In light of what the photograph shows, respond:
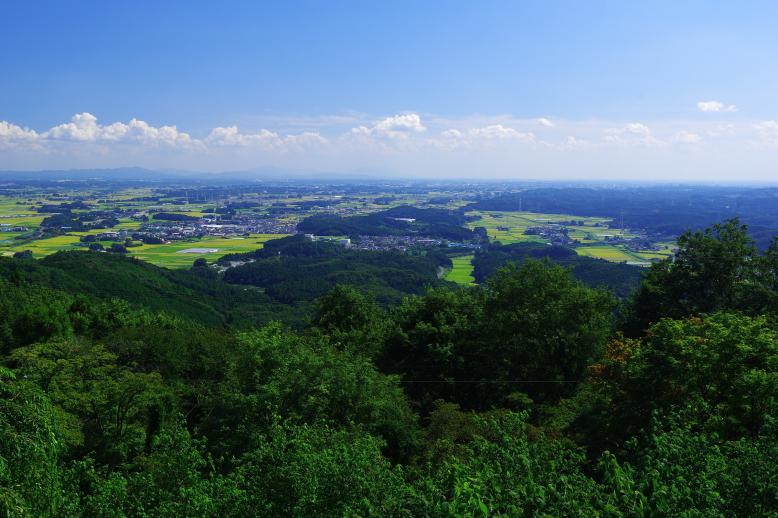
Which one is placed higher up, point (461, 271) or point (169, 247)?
point (169, 247)

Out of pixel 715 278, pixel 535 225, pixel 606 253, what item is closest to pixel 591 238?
pixel 606 253

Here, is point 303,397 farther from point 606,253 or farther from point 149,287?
point 606,253

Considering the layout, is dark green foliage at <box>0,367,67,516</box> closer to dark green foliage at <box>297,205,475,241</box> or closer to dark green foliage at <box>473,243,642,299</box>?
dark green foliage at <box>473,243,642,299</box>

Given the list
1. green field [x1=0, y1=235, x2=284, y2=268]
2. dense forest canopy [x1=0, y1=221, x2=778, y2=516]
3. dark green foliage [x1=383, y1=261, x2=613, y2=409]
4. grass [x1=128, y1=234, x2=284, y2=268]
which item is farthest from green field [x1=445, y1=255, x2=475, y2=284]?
dark green foliage [x1=383, y1=261, x2=613, y2=409]

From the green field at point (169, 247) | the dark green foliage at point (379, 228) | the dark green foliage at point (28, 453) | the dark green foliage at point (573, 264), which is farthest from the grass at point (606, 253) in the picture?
the dark green foliage at point (28, 453)

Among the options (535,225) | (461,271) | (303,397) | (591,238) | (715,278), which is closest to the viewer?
(303,397)

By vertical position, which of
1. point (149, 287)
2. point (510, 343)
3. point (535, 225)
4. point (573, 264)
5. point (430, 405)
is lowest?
point (149, 287)

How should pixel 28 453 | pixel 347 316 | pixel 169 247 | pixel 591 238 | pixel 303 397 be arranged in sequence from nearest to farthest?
1. pixel 28 453
2. pixel 303 397
3. pixel 347 316
4. pixel 169 247
5. pixel 591 238
